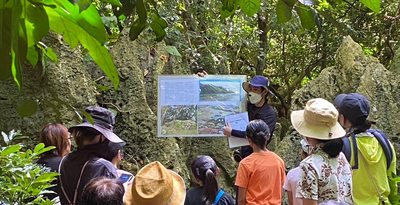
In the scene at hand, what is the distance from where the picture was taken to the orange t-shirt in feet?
13.4

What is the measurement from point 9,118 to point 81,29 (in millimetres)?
3771

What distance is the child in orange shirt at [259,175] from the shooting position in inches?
161

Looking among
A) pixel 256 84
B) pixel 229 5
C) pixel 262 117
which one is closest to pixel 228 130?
pixel 262 117

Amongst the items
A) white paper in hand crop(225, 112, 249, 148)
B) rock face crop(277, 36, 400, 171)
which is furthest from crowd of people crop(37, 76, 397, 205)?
rock face crop(277, 36, 400, 171)

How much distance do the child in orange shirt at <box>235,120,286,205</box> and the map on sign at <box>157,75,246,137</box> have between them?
854mm

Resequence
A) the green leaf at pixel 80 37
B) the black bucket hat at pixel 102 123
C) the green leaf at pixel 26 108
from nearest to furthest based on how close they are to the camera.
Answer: the green leaf at pixel 80 37, the green leaf at pixel 26 108, the black bucket hat at pixel 102 123

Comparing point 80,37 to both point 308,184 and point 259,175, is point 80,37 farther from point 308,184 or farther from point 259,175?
point 259,175

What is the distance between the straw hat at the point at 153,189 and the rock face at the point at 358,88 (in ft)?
10.4

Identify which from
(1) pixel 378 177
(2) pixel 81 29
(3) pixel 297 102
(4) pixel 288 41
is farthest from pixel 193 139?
(4) pixel 288 41

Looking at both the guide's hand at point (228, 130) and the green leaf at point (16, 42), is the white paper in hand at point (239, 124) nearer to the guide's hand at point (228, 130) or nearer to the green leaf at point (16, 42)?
the guide's hand at point (228, 130)

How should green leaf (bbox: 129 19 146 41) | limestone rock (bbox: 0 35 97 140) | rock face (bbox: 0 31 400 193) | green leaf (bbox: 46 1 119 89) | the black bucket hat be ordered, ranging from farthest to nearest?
rock face (bbox: 0 31 400 193)
limestone rock (bbox: 0 35 97 140)
the black bucket hat
green leaf (bbox: 129 19 146 41)
green leaf (bbox: 46 1 119 89)

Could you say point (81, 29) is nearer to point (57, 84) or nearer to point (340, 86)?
point (57, 84)

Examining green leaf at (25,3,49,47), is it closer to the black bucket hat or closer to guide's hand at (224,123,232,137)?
the black bucket hat

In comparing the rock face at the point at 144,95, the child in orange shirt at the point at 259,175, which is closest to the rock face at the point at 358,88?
the rock face at the point at 144,95
